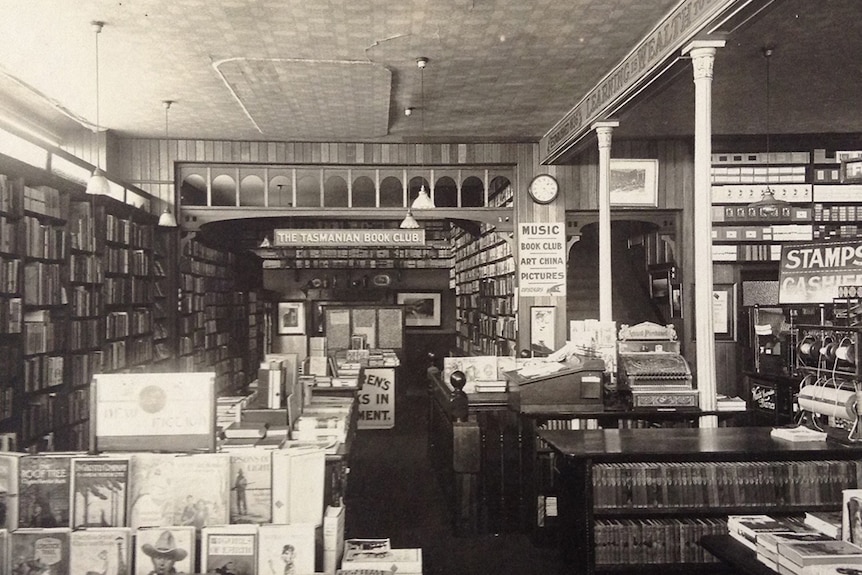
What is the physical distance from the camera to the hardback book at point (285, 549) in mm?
2545

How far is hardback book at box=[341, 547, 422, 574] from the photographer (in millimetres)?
2606

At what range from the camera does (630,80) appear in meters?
5.72

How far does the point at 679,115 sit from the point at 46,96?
658 centimetres

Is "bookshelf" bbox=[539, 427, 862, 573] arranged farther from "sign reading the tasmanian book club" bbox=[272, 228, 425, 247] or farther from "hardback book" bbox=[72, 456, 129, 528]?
"sign reading the tasmanian book club" bbox=[272, 228, 425, 247]

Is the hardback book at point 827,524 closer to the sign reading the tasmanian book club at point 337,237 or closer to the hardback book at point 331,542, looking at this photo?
the hardback book at point 331,542

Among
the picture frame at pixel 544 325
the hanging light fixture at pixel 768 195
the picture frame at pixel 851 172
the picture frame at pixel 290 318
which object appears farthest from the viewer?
the picture frame at pixel 290 318

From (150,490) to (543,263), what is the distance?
6.68 m

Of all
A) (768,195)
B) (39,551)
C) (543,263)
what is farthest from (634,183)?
(39,551)

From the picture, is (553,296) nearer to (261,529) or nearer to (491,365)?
(491,365)

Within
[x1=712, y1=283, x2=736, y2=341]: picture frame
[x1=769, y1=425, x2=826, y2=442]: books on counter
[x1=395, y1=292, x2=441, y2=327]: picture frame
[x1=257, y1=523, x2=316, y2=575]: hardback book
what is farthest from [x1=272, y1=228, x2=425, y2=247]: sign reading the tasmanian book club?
[x1=395, y1=292, x2=441, y2=327]: picture frame

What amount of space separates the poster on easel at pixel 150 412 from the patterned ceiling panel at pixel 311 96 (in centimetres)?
379

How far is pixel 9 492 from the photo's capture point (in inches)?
103

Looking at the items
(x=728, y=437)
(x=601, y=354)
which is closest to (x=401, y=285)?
(x=601, y=354)

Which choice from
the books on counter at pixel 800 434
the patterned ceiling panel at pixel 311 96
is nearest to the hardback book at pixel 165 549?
the books on counter at pixel 800 434
